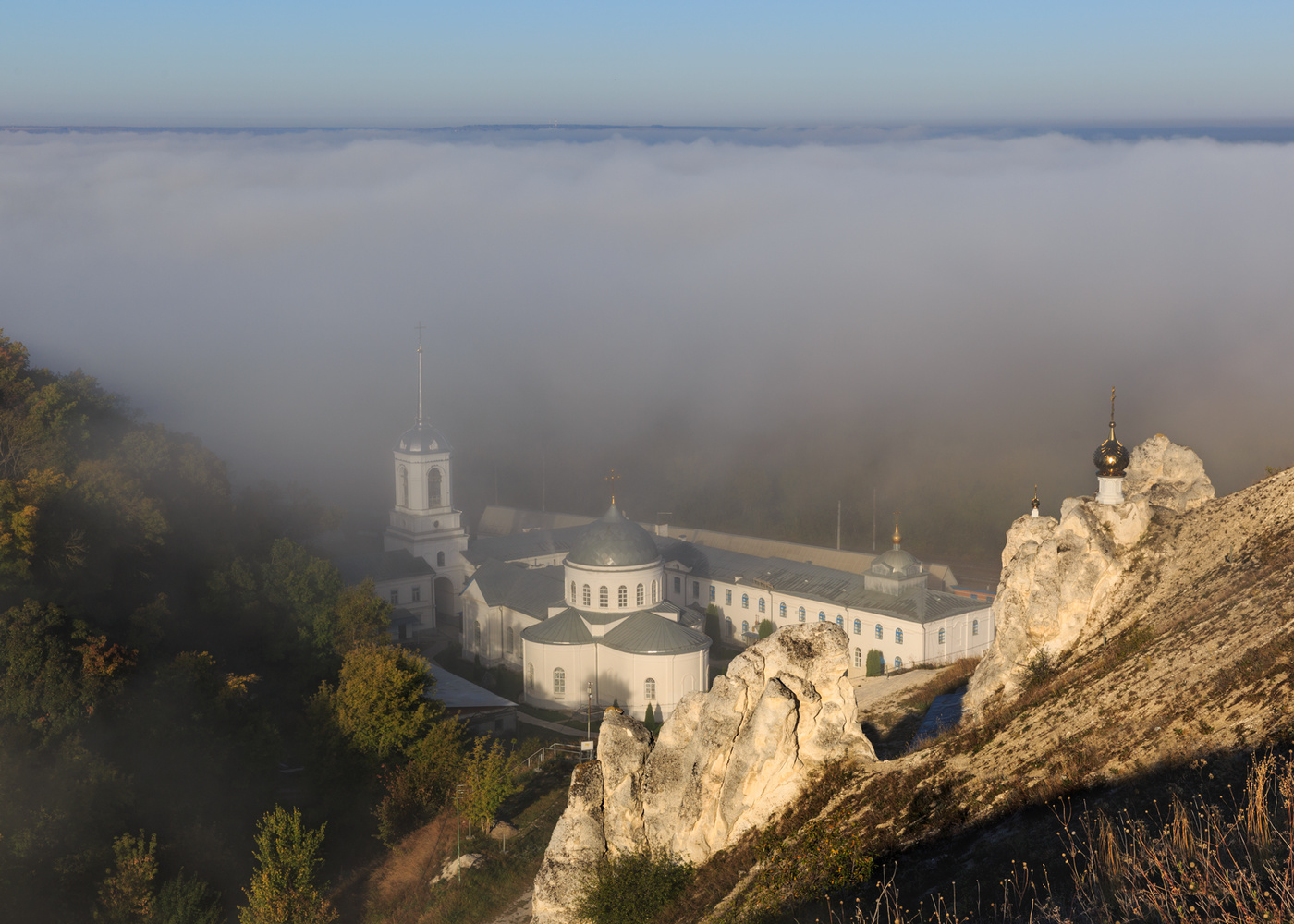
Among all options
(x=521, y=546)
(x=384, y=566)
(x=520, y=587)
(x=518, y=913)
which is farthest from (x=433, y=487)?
(x=518, y=913)

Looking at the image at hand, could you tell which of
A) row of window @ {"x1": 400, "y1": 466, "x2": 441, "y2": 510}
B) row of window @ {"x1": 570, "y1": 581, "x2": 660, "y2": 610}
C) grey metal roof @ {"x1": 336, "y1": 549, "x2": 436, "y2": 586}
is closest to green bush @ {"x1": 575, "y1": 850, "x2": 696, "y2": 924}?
row of window @ {"x1": 570, "y1": 581, "x2": 660, "y2": 610}

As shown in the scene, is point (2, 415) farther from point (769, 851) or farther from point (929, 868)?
point (929, 868)

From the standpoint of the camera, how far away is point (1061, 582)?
2262cm

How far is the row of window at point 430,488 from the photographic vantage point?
210 feet

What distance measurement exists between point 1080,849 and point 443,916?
68.7ft

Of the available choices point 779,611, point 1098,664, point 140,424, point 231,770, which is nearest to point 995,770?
point 1098,664

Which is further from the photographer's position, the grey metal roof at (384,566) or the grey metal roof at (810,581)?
the grey metal roof at (384,566)

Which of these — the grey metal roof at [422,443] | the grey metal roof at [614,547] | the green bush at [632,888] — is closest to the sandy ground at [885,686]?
the green bush at [632,888]

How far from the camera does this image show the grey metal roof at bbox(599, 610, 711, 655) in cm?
4809

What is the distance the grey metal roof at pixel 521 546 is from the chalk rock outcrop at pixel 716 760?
43242 mm

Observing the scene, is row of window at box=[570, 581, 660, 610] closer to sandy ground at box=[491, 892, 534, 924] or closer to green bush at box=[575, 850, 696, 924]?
sandy ground at box=[491, 892, 534, 924]

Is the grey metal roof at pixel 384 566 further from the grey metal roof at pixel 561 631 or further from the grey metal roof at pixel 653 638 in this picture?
the grey metal roof at pixel 653 638

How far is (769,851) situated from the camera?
18250 millimetres

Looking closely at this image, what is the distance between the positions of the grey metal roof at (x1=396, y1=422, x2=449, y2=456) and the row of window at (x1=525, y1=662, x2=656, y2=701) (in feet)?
57.6
